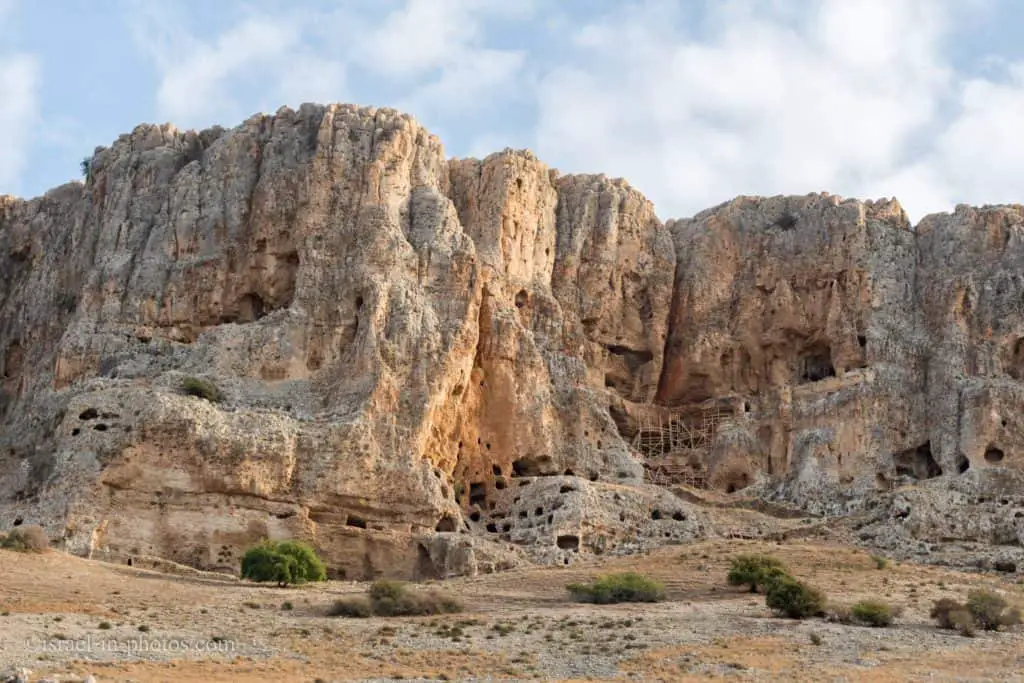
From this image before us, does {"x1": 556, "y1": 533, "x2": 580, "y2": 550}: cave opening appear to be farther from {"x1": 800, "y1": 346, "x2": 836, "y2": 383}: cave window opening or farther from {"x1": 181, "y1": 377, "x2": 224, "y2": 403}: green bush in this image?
{"x1": 800, "y1": 346, "x2": 836, "y2": 383}: cave window opening

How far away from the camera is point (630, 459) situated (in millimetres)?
57781

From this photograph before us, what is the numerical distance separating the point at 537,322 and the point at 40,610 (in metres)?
25.9

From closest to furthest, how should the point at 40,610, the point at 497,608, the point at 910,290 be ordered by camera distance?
the point at 40,610
the point at 497,608
the point at 910,290

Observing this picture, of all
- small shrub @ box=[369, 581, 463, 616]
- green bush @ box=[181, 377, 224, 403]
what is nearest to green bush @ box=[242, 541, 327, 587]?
small shrub @ box=[369, 581, 463, 616]

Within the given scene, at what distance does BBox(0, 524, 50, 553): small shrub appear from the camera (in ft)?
142

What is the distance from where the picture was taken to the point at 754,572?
43500 millimetres

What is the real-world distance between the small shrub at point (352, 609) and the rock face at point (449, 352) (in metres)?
8.16

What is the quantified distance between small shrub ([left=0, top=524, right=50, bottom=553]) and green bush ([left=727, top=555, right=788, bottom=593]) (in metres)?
17.1

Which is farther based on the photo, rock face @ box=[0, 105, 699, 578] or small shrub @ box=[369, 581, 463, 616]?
rock face @ box=[0, 105, 699, 578]

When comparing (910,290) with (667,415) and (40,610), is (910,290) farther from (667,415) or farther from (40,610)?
(40,610)

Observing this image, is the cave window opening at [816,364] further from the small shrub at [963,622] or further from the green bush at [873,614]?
the small shrub at [963,622]

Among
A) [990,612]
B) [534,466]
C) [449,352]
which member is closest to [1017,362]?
[534,466]

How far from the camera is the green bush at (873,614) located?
125 ft

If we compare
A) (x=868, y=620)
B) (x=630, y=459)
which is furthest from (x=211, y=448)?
(x=868, y=620)
